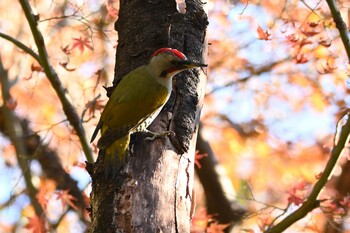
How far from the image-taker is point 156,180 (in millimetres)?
3092

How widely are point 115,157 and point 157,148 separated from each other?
0.25m

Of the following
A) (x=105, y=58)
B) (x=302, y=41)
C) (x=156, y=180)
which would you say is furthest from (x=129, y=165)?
(x=105, y=58)

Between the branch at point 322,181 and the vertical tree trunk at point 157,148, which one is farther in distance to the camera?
the branch at point 322,181

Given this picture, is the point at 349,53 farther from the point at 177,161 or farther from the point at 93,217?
the point at 93,217

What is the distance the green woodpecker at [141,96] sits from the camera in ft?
12.0

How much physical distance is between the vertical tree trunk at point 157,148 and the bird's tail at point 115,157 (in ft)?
0.13

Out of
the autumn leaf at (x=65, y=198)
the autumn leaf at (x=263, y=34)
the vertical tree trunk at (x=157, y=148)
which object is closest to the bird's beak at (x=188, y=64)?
the vertical tree trunk at (x=157, y=148)

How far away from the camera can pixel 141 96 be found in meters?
4.00

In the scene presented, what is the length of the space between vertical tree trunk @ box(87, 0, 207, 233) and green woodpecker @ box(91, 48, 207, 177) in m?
0.07

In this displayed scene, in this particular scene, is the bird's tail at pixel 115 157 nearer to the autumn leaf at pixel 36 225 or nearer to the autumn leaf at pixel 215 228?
the autumn leaf at pixel 36 225

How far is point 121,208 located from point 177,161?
48 cm

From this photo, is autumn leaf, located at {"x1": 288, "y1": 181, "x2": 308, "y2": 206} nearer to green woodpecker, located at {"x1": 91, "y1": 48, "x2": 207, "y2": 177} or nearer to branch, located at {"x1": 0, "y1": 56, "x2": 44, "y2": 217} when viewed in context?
green woodpecker, located at {"x1": 91, "y1": 48, "x2": 207, "y2": 177}

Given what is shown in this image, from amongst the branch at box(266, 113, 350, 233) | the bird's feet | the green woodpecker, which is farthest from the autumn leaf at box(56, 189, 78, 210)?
the bird's feet

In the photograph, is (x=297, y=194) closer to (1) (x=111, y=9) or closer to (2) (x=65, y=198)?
(2) (x=65, y=198)
